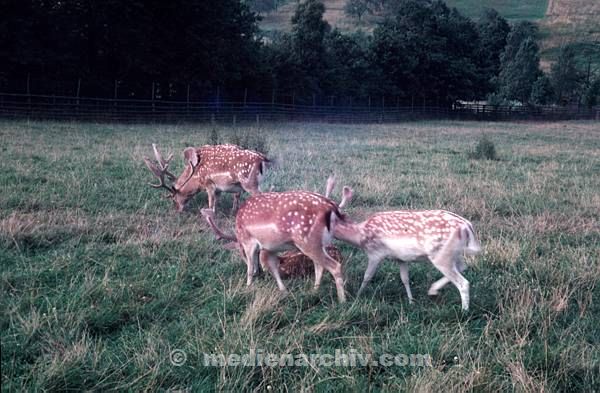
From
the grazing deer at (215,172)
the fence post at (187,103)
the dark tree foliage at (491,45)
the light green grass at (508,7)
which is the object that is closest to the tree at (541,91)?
the dark tree foliage at (491,45)

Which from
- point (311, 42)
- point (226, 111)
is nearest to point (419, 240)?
point (226, 111)

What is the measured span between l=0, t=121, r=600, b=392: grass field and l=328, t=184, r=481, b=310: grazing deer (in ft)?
0.71

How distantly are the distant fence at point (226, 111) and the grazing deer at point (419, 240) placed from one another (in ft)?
47.9

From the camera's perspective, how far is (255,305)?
4352 mm

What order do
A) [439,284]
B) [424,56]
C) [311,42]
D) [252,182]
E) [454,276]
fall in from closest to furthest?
[454,276], [439,284], [252,182], [311,42], [424,56]

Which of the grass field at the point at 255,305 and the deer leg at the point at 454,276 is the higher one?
the deer leg at the point at 454,276

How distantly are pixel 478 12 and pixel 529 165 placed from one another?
4518 inches

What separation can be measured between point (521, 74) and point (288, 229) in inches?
2328

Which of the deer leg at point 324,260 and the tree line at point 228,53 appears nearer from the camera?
the deer leg at point 324,260

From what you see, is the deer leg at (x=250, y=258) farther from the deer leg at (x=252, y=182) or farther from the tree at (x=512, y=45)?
the tree at (x=512, y=45)

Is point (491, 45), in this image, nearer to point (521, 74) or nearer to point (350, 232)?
point (521, 74)

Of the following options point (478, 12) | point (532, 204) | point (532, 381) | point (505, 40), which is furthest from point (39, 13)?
point (478, 12)

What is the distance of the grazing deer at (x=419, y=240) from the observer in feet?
15.0

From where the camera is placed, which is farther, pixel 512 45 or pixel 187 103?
pixel 512 45
